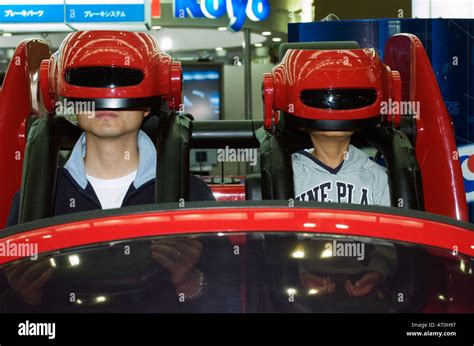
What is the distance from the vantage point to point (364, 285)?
0.74m

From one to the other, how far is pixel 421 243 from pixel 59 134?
144cm

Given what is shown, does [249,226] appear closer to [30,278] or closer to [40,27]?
[30,278]

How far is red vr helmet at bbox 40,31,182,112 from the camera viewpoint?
5.62 feet

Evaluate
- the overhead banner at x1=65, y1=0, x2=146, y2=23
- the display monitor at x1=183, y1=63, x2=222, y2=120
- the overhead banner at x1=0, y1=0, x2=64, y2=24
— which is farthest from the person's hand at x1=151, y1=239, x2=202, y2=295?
the display monitor at x1=183, y1=63, x2=222, y2=120

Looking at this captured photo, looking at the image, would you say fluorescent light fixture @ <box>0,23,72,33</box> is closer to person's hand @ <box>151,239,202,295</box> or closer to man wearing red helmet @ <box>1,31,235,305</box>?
man wearing red helmet @ <box>1,31,235,305</box>

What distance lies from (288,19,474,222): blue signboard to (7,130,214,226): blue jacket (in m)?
1.85

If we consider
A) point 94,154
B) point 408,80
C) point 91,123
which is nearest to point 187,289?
point 91,123

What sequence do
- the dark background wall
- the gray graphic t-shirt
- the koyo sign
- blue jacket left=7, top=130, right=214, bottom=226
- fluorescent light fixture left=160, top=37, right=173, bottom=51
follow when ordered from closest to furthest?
blue jacket left=7, top=130, right=214, bottom=226 < the gray graphic t-shirt < the dark background wall < the koyo sign < fluorescent light fixture left=160, top=37, right=173, bottom=51

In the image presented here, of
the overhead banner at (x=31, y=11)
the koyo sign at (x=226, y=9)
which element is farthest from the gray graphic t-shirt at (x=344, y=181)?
the koyo sign at (x=226, y=9)

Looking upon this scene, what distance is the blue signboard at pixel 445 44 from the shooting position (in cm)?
354

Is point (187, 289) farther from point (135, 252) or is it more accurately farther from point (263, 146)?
point (263, 146)

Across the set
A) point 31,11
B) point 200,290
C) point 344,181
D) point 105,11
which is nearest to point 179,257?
point 200,290

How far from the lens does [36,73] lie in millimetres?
2303

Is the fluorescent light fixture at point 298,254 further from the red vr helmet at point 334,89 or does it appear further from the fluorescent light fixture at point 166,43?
the fluorescent light fixture at point 166,43
